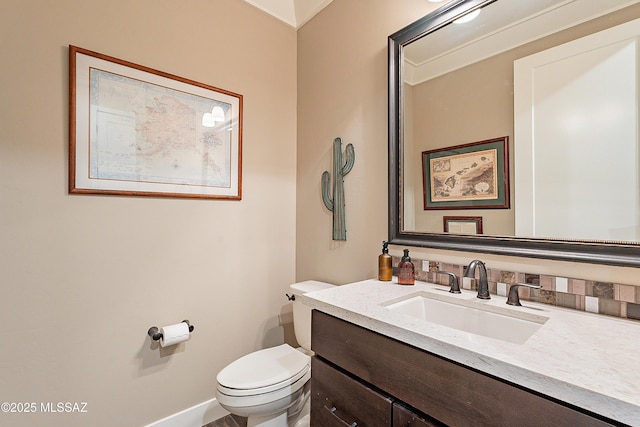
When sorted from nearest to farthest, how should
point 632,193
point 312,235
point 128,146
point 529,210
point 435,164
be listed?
point 632,193 → point 529,210 → point 435,164 → point 128,146 → point 312,235

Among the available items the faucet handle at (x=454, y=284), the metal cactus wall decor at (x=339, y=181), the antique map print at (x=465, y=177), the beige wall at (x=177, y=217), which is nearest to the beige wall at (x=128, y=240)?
the beige wall at (x=177, y=217)

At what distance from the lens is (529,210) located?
1081 millimetres

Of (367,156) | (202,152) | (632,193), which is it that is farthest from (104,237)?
(632,193)

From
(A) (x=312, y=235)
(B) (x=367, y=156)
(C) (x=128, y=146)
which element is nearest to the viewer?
(C) (x=128, y=146)

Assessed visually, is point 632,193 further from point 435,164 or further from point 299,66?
point 299,66

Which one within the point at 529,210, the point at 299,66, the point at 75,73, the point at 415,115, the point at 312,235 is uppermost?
the point at 299,66

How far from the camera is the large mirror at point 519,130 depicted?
92cm

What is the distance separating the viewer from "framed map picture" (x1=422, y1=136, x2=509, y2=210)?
1163 millimetres

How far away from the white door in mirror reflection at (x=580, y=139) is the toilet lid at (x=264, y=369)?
1.17 metres

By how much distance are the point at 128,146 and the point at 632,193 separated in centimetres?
203

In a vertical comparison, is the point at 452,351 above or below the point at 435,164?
below

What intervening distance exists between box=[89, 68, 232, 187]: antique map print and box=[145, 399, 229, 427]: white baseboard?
4.23 ft

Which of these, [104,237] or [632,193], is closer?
[632,193]

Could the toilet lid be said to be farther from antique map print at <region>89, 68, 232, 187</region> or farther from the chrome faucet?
antique map print at <region>89, 68, 232, 187</region>
